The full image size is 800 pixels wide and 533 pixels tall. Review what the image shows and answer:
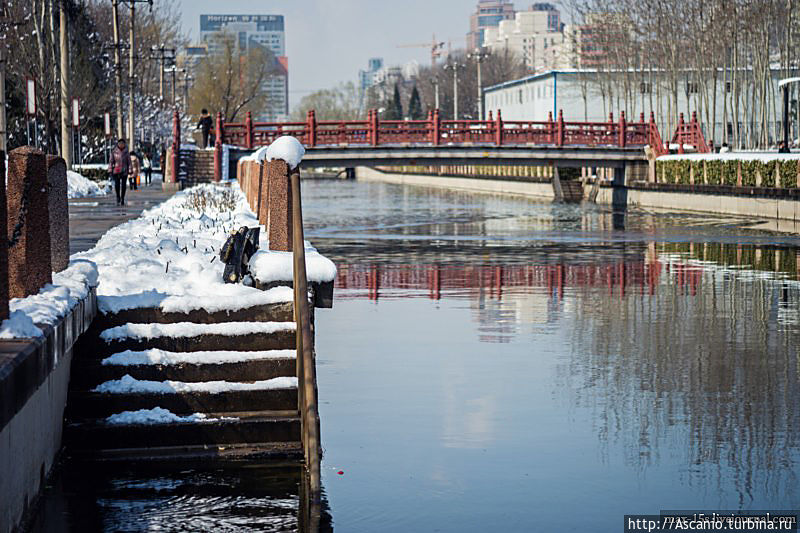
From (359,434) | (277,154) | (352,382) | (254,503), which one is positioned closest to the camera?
(254,503)

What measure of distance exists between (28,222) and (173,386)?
63.8 inches

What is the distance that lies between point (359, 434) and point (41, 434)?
260cm

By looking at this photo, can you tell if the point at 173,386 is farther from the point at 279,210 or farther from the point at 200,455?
the point at 279,210

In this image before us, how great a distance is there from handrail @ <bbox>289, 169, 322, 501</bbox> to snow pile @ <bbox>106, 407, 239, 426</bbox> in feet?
2.27

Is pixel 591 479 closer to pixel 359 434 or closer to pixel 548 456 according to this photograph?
pixel 548 456

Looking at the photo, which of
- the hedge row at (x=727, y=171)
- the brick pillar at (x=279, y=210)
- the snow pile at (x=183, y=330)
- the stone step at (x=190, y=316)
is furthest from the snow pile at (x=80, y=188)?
the snow pile at (x=183, y=330)

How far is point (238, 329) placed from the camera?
423 inches

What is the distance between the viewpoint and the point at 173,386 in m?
10.2

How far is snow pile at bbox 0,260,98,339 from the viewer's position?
805cm

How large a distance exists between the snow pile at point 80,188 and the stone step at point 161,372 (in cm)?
3273

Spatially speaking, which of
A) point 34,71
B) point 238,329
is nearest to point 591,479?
point 238,329

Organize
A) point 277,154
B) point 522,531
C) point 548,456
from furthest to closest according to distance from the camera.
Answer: point 277,154 → point 548,456 → point 522,531

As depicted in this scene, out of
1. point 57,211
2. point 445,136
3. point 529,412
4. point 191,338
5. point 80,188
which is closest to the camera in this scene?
point 191,338

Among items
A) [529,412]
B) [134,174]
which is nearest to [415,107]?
[134,174]
